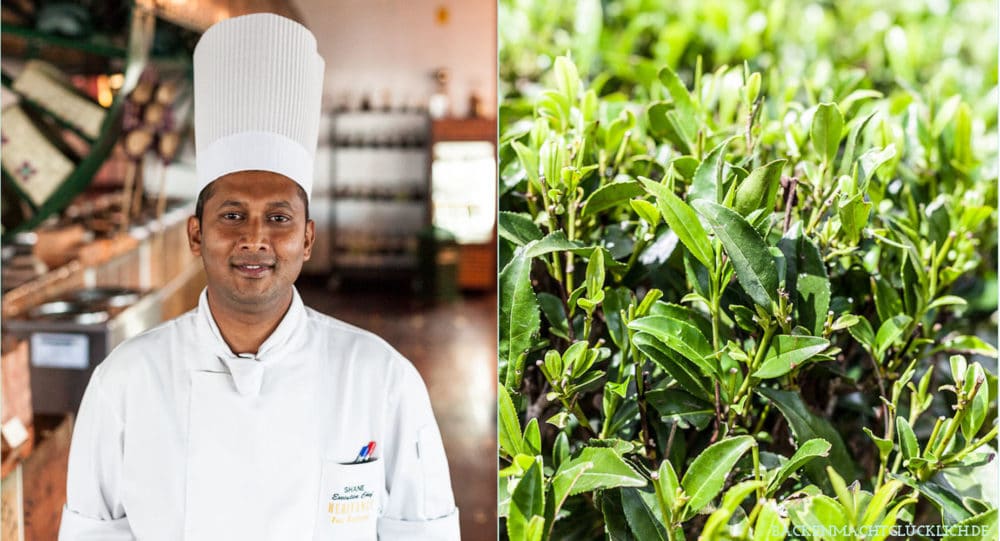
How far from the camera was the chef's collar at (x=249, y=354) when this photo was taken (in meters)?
1.37

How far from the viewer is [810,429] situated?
1.32m

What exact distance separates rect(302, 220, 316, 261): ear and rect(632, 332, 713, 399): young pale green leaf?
0.55 metres

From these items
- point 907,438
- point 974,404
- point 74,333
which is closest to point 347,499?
point 907,438

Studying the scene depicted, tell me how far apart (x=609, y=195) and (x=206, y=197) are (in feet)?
2.08

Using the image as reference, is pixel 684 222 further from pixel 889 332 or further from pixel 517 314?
pixel 889 332

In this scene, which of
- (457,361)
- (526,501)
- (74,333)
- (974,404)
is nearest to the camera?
(526,501)

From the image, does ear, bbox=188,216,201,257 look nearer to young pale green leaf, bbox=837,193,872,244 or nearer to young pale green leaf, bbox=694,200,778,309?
young pale green leaf, bbox=694,200,778,309

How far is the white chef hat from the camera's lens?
4.51ft

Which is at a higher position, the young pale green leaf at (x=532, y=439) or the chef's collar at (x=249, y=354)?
the chef's collar at (x=249, y=354)

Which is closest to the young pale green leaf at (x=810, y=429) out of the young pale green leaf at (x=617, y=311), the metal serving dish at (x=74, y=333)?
the young pale green leaf at (x=617, y=311)

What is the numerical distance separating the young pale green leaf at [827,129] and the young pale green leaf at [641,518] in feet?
2.05

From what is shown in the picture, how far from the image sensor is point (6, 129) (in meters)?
2.23

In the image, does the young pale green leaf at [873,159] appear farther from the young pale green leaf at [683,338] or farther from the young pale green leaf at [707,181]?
the young pale green leaf at [683,338]

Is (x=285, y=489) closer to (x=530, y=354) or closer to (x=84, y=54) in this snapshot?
(x=530, y=354)
